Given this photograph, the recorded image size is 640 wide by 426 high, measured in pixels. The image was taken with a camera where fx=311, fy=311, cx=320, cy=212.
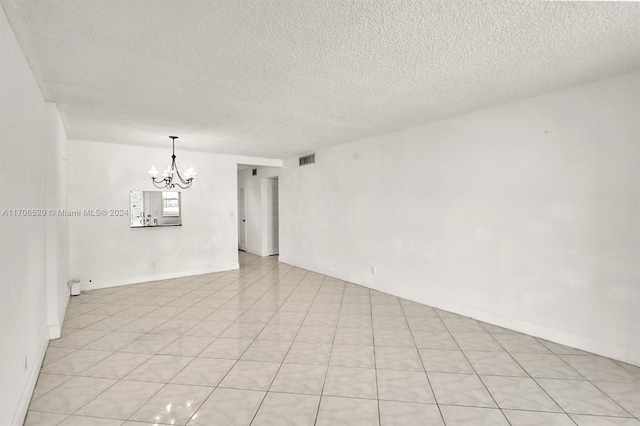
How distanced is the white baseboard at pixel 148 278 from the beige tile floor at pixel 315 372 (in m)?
1.27

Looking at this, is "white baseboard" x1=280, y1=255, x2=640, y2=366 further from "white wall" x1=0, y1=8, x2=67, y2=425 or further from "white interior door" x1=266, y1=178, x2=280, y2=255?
"white interior door" x1=266, y1=178, x2=280, y2=255

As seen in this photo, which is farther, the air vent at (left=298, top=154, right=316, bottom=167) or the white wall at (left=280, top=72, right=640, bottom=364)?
the air vent at (left=298, top=154, right=316, bottom=167)

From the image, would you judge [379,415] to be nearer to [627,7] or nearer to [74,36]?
[627,7]

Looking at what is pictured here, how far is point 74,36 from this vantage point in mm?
2074

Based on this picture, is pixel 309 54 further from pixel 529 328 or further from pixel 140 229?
pixel 140 229

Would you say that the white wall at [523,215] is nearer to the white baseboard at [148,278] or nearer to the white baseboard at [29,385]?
the white baseboard at [148,278]

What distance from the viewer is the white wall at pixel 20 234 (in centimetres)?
175

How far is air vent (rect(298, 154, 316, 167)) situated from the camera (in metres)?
6.59

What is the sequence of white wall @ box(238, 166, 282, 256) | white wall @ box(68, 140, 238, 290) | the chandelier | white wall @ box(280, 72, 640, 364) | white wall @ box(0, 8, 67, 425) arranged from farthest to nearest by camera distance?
white wall @ box(238, 166, 282, 256) < the chandelier < white wall @ box(68, 140, 238, 290) < white wall @ box(280, 72, 640, 364) < white wall @ box(0, 8, 67, 425)

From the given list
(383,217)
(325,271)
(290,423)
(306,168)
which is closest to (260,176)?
(306,168)

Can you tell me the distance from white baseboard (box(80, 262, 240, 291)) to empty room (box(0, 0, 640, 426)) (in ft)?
0.21

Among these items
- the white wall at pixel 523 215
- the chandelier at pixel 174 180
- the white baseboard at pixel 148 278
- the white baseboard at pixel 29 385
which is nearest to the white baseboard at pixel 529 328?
the white wall at pixel 523 215

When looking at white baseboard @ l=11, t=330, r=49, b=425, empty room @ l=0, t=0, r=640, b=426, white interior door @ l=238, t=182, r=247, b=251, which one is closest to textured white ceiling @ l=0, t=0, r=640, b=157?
empty room @ l=0, t=0, r=640, b=426

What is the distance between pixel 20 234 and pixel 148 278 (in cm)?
415
